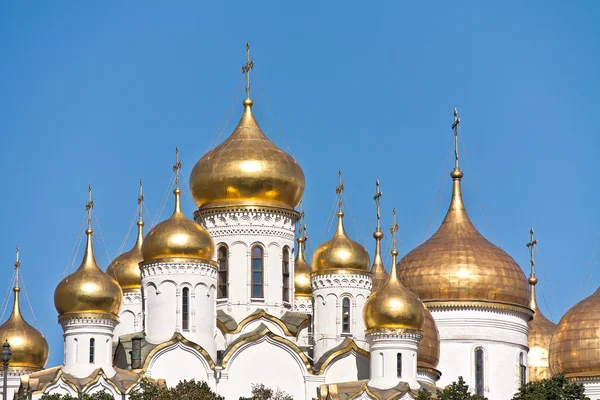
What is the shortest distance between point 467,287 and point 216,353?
9.54 metres

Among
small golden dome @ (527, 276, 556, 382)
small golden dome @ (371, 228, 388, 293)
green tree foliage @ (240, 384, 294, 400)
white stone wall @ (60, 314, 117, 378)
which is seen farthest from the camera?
small golden dome @ (527, 276, 556, 382)

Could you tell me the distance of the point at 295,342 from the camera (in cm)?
5841

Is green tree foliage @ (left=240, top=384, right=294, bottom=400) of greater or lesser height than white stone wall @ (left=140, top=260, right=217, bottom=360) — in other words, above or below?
below

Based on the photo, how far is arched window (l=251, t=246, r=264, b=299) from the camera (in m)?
59.2

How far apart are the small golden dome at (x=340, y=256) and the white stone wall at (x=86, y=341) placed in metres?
6.85

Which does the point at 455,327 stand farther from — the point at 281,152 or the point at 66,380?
the point at 66,380

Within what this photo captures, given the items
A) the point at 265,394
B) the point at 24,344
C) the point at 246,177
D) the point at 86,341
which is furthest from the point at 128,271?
the point at 265,394

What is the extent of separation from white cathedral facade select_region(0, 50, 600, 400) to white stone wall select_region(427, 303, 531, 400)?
44mm

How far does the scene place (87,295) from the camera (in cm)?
5503

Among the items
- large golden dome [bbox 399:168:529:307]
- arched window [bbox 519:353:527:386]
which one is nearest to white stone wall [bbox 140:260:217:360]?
large golden dome [bbox 399:168:529:307]

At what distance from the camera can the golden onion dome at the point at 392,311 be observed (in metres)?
55.4

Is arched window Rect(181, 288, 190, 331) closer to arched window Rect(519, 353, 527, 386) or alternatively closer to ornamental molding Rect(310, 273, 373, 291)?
ornamental molding Rect(310, 273, 373, 291)

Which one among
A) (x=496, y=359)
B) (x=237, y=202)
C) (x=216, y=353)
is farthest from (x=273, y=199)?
(x=496, y=359)

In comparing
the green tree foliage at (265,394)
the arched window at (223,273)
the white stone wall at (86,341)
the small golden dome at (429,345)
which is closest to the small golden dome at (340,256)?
the arched window at (223,273)
